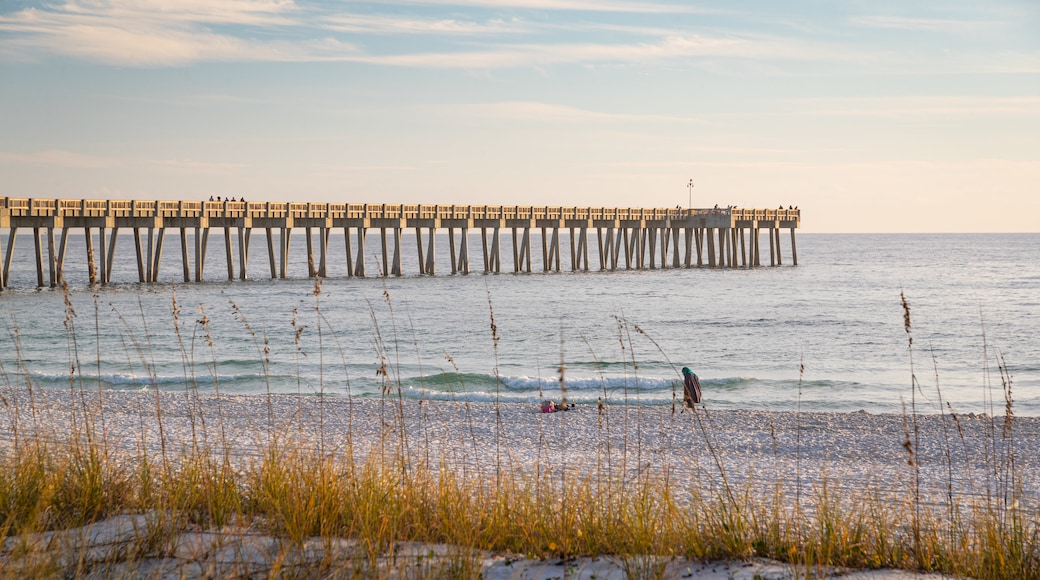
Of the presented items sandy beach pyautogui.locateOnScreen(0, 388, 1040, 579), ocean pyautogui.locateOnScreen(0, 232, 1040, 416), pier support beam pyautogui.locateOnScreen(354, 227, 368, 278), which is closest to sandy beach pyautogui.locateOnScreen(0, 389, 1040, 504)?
sandy beach pyautogui.locateOnScreen(0, 388, 1040, 579)

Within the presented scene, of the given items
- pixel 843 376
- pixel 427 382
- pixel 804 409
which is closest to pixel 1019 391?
pixel 843 376

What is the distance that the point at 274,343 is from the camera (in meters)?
27.7

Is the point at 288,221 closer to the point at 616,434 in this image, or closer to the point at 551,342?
the point at 551,342

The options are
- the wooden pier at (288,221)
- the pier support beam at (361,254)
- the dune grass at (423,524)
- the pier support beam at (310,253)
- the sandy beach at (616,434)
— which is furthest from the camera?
the pier support beam at (361,254)

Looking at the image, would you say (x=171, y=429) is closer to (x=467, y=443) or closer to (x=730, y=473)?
(x=467, y=443)

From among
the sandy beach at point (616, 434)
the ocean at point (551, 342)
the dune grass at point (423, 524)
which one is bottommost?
the ocean at point (551, 342)

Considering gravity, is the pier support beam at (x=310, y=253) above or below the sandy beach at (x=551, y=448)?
above

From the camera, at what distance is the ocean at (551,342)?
18.3 metres

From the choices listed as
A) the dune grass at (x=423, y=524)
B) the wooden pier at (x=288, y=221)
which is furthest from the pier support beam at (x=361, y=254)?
the dune grass at (x=423, y=524)

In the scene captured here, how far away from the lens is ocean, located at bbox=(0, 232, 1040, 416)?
1833cm

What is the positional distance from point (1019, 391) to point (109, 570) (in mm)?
19000

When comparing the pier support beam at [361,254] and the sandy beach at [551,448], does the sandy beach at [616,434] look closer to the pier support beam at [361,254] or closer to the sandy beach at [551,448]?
the sandy beach at [551,448]

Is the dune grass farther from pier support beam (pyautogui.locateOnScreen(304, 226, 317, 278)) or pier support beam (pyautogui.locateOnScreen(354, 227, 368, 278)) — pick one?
pier support beam (pyautogui.locateOnScreen(354, 227, 368, 278))

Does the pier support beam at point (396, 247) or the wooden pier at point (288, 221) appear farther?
the pier support beam at point (396, 247)
